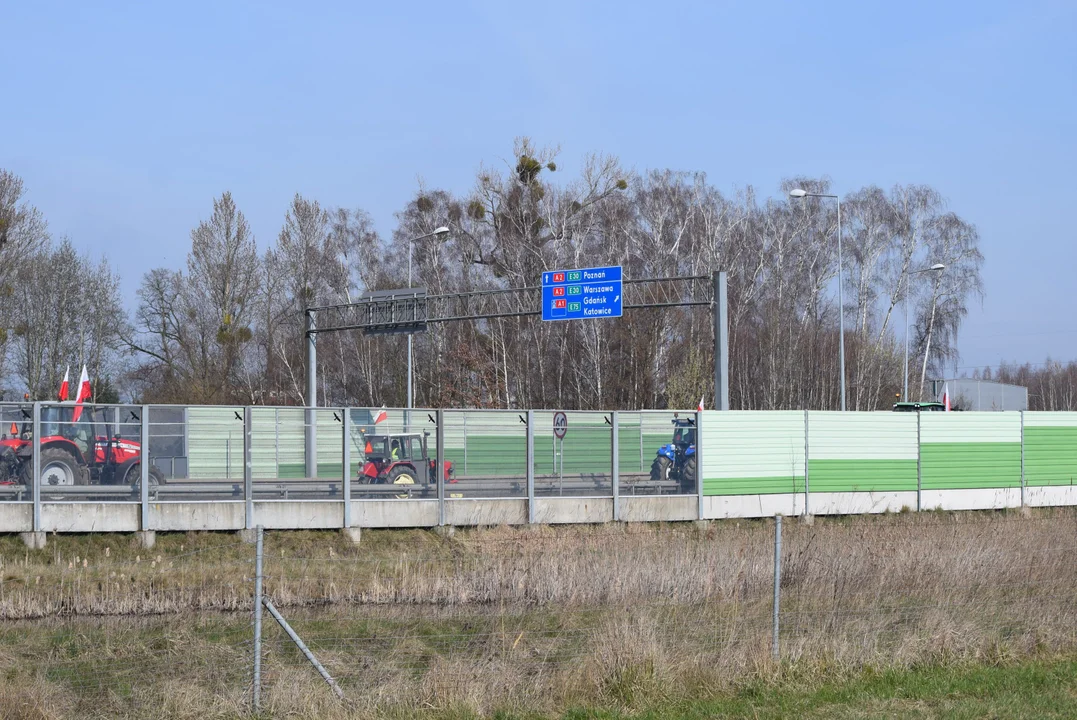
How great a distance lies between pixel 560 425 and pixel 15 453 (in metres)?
11.0

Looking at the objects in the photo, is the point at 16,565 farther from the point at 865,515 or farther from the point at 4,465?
the point at 865,515

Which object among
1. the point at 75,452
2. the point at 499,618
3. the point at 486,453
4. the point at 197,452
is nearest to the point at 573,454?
the point at 486,453

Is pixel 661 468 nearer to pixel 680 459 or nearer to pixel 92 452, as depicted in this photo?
pixel 680 459

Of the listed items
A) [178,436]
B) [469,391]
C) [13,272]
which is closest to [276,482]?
[178,436]

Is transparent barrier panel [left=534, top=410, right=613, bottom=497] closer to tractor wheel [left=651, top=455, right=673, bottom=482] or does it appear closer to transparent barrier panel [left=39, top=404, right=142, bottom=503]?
tractor wheel [left=651, top=455, right=673, bottom=482]

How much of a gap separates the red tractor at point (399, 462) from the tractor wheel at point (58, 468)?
555cm

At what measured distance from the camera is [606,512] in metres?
25.1

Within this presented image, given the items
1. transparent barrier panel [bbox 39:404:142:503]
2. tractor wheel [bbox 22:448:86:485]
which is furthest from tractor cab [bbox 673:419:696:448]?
tractor wheel [bbox 22:448:86:485]

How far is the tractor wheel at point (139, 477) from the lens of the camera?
21.2 metres

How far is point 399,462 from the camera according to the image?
2383 centimetres

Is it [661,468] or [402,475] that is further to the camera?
[661,468]

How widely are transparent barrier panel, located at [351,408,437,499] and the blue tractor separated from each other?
5497 millimetres

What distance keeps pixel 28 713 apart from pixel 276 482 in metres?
13.3

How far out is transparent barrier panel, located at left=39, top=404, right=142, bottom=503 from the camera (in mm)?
20859
